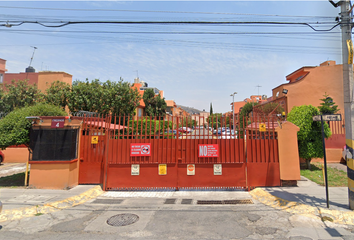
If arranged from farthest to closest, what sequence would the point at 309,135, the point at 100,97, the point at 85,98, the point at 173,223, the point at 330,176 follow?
1. the point at 100,97
2. the point at 85,98
3. the point at 309,135
4. the point at 330,176
5. the point at 173,223

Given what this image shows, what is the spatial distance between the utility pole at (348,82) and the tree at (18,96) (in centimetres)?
2071

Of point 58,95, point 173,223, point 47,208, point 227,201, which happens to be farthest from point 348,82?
point 58,95

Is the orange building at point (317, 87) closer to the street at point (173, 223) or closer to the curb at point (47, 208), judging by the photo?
the street at point (173, 223)

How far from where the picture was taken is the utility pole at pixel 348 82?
620 cm

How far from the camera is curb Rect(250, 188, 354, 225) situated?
5516mm

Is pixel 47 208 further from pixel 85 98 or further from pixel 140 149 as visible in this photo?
pixel 85 98

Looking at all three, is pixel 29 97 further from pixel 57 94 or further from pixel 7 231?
pixel 7 231

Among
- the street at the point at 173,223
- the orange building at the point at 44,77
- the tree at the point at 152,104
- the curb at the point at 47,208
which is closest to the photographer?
the street at the point at 173,223

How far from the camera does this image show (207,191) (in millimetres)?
8258

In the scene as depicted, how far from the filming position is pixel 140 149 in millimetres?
8391

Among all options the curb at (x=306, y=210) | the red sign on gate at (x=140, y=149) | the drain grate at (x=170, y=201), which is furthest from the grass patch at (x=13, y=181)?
the curb at (x=306, y=210)

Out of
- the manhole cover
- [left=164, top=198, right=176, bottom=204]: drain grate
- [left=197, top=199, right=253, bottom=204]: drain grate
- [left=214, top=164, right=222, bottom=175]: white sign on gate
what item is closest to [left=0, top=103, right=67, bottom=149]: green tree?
the manhole cover

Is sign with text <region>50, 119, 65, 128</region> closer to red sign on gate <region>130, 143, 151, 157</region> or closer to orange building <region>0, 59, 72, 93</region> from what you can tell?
red sign on gate <region>130, 143, 151, 157</region>

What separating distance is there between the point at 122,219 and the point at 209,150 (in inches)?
167
